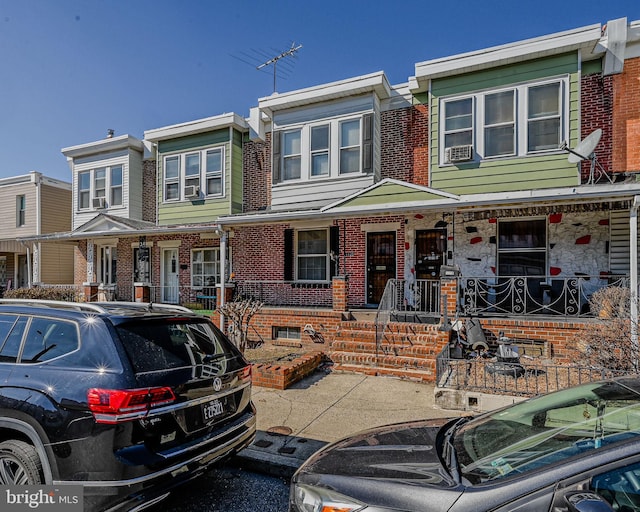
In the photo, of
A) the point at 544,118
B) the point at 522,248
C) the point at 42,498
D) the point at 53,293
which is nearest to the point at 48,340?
the point at 42,498

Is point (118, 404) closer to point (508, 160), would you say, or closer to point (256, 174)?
point (508, 160)

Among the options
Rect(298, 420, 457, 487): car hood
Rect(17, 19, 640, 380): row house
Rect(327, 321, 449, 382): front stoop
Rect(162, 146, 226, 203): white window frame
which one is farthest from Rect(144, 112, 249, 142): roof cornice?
Rect(298, 420, 457, 487): car hood

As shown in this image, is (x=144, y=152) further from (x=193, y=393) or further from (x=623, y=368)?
(x=623, y=368)

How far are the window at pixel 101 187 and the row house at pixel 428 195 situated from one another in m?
1.84

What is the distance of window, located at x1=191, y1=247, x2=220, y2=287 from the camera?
43.7 feet

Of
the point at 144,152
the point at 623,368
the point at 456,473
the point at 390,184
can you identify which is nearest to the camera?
the point at 456,473

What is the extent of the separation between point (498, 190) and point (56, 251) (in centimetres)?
1961

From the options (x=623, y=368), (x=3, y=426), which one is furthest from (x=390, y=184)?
(x=3, y=426)

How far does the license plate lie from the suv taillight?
50 cm

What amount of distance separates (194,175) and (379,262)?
734 cm

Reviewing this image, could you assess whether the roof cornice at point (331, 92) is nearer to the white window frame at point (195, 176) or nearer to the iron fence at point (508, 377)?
the white window frame at point (195, 176)

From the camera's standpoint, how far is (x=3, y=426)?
2824 millimetres

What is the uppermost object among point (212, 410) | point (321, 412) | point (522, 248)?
point (522, 248)

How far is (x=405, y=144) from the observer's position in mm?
10695
